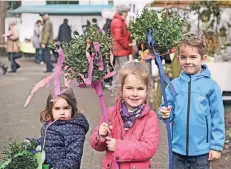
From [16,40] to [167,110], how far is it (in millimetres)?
15064

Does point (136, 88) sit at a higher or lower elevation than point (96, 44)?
lower

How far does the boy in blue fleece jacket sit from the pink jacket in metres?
0.40

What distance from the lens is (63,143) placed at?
3.96 m

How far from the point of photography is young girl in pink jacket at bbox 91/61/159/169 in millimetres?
3746

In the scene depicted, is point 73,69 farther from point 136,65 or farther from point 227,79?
point 227,79

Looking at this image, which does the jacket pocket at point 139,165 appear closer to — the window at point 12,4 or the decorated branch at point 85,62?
the decorated branch at point 85,62

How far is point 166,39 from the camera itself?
3775 millimetres

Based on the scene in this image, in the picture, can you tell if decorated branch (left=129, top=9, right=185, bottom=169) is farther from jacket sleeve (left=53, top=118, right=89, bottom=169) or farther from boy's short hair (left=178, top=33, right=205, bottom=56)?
jacket sleeve (left=53, top=118, right=89, bottom=169)

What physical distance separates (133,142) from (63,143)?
518 millimetres

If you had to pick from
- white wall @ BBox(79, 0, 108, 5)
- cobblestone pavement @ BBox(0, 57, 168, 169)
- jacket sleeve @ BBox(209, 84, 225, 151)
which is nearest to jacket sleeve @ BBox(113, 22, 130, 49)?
cobblestone pavement @ BBox(0, 57, 168, 169)

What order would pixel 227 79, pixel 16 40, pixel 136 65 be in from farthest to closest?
pixel 16 40
pixel 227 79
pixel 136 65

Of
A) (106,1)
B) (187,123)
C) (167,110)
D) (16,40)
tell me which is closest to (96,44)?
(167,110)

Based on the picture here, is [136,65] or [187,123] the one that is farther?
[187,123]

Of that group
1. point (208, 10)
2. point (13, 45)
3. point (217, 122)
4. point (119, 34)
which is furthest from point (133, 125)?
point (13, 45)
